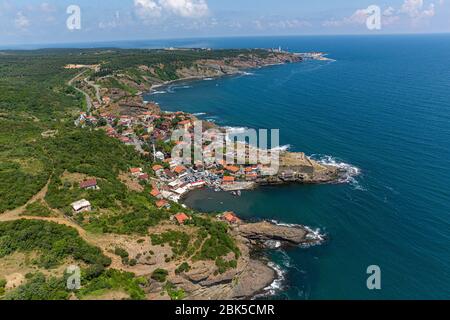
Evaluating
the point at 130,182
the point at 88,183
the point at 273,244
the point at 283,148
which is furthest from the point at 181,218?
the point at 283,148

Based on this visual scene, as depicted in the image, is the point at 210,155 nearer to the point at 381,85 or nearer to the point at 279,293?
the point at 279,293

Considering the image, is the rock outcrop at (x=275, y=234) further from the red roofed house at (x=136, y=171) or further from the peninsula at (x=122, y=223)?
the red roofed house at (x=136, y=171)

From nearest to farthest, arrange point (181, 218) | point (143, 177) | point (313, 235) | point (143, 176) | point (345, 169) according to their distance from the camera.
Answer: point (181, 218) < point (313, 235) < point (143, 177) < point (143, 176) < point (345, 169)

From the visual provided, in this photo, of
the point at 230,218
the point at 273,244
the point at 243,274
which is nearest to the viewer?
the point at 243,274

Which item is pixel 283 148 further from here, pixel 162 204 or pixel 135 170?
pixel 162 204

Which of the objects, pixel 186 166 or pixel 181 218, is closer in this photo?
pixel 181 218

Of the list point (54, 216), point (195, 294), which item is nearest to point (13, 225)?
point (54, 216)

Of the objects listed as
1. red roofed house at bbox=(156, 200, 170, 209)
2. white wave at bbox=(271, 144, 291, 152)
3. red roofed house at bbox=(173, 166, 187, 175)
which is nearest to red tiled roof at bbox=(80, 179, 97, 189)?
red roofed house at bbox=(156, 200, 170, 209)

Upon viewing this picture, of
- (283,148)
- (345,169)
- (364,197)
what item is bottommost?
(364,197)
